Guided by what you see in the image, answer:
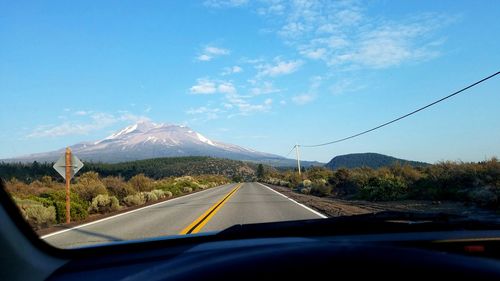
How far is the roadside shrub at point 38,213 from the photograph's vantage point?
1736 centimetres

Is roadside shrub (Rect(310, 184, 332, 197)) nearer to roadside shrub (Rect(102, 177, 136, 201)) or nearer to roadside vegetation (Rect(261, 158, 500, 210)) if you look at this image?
roadside vegetation (Rect(261, 158, 500, 210))

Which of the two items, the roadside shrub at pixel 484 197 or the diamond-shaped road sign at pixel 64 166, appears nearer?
the roadside shrub at pixel 484 197

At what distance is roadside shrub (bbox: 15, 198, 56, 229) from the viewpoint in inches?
683

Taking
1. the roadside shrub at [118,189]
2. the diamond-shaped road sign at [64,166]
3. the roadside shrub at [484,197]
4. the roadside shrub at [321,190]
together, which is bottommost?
the roadside shrub at [321,190]

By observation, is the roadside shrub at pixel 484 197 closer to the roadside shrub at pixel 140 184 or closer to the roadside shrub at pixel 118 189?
the roadside shrub at pixel 118 189

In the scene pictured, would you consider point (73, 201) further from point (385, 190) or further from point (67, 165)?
point (385, 190)

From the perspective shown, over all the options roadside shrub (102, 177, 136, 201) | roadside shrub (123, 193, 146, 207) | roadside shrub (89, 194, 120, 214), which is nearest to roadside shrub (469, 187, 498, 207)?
roadside shrub (89, 194, 120, 214)

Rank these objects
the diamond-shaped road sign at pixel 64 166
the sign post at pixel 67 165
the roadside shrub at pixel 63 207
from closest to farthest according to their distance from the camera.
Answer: the sign post at pixel 67 165, the diamond-shaped road sign at pixel 64 166, the roadside shrub at pixel 63 207

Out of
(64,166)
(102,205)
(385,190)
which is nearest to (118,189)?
(102,205)

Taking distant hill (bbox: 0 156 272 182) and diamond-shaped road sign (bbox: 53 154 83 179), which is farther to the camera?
distant hill (bbox: 0 156 272 182)

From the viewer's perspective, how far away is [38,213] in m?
17.9

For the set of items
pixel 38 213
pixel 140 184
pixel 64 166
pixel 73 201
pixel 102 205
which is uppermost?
pixel 64 166

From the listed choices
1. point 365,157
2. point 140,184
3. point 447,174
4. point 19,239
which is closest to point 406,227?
point 19,239

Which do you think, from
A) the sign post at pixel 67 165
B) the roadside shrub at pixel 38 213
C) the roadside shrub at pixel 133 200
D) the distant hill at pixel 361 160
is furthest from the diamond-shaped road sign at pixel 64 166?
the distant hill at pixel 361 160
